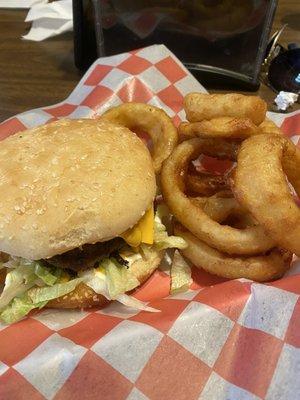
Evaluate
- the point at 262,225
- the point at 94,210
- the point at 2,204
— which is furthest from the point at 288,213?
the point at 2,204

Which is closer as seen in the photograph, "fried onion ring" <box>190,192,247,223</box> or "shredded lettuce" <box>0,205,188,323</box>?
"shredded lettuce" <box>0,205,188,323</box>

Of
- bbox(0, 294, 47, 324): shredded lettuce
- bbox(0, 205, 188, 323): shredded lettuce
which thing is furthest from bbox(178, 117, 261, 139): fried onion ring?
bbox(0, 294, 47, 324): shredded lettuce

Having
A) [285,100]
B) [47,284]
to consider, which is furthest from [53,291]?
[285,100]

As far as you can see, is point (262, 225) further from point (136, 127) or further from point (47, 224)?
point (136, 127)

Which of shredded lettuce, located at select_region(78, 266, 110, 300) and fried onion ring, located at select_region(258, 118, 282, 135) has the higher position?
fried onion ring, located at select_region(258, 118, 282, 135)

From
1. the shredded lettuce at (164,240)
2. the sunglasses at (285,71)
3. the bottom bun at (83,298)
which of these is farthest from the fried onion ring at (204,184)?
the sunglasses at (285,71)

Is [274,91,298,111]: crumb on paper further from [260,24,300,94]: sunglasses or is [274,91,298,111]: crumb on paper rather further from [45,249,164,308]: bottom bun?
[45,249,164,308]: bottom bun
